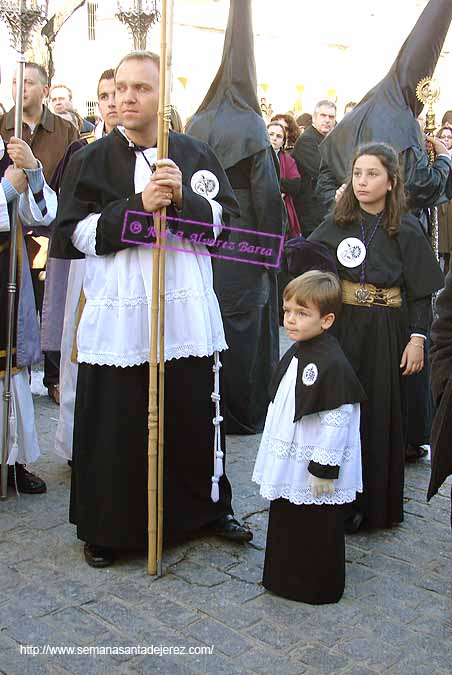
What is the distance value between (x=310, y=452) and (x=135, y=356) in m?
0.85

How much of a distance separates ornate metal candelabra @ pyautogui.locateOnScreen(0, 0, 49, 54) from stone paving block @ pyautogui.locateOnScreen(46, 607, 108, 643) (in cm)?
270

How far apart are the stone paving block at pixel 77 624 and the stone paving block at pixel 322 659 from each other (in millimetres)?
756

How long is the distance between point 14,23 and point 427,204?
2.76m

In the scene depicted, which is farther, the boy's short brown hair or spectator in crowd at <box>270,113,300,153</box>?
spectator in crowd at <box>270,113,300,153</box>

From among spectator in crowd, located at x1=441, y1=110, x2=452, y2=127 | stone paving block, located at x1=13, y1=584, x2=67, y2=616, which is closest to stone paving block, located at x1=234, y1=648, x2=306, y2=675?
stone paving block, located at x1=13, y1=584, x2=67, y2=616

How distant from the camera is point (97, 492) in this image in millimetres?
3811

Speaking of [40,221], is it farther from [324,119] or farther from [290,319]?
[324,119]

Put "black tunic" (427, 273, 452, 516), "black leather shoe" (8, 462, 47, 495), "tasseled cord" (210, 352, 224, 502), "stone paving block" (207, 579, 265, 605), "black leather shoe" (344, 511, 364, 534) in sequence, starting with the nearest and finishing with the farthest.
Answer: "black tunic" (427, 273, 452, 516), "stone paving block" (207, 579, 265, 605), "tasseled cord" (210, 352, 224, 502), "black leather shoe" (344, 511, 364, 534), "black leather shoe" (8, 462, 47, 495)

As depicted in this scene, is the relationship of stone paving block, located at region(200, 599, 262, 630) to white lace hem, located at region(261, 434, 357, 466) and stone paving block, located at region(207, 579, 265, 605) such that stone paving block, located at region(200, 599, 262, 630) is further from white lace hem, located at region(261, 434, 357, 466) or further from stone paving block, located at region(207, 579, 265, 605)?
white lace hem, located at region(261, 434, 357, 466)

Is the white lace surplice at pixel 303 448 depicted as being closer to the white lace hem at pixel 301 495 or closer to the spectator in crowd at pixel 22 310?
the white lace hem at pixel 301 495

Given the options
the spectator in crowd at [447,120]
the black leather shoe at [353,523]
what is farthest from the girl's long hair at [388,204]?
the spectator in crowd at [447,120]

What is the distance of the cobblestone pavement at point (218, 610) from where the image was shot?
3.06 metres

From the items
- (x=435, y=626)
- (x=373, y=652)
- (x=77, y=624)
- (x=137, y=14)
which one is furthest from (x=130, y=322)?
(x=137, y=14)

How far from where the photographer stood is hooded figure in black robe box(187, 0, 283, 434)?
5785 millimetres
